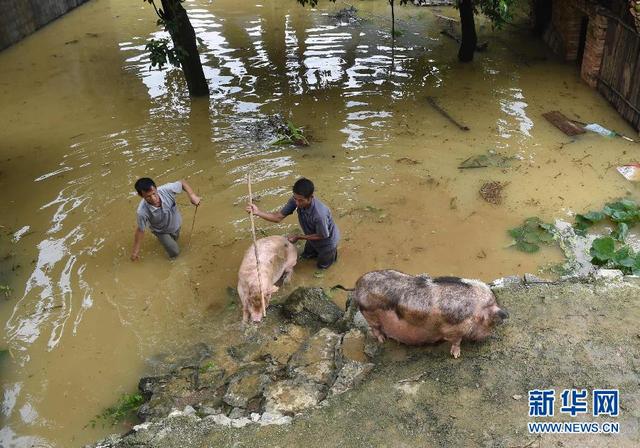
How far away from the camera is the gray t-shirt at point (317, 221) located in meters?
6.25

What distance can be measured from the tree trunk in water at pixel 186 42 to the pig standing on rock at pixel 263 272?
546 cm

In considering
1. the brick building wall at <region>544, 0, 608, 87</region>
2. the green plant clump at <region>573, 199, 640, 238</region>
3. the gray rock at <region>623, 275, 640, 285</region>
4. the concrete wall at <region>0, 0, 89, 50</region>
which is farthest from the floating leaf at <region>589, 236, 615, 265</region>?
the concrete wall at <region>0, 0, 89, 50</region>

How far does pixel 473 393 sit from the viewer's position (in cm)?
425

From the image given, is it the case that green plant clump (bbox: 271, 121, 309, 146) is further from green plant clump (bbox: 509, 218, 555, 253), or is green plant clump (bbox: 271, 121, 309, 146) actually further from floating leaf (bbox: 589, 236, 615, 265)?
floating leaf (bbox: 589, 236, 615, 265)

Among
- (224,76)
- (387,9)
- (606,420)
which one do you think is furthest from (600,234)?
(387,9)

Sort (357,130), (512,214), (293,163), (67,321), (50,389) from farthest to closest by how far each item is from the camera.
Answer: (357,130)
(293,163)
(512,214)
(67,321)
(50,389)

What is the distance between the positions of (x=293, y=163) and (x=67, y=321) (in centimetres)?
458

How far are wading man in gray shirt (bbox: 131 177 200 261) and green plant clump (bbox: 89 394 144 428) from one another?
2242 millimetres

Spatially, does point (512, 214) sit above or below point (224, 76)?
below

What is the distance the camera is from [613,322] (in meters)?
4.81

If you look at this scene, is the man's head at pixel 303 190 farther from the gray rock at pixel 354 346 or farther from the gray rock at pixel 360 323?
the gray rock at pixel 354 346

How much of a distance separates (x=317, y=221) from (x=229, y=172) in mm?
3458

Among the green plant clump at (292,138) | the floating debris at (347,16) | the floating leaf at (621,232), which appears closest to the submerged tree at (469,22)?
the floating debris at (347,16)

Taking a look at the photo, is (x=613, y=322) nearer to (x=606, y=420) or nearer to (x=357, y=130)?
(x=606, y=420)
